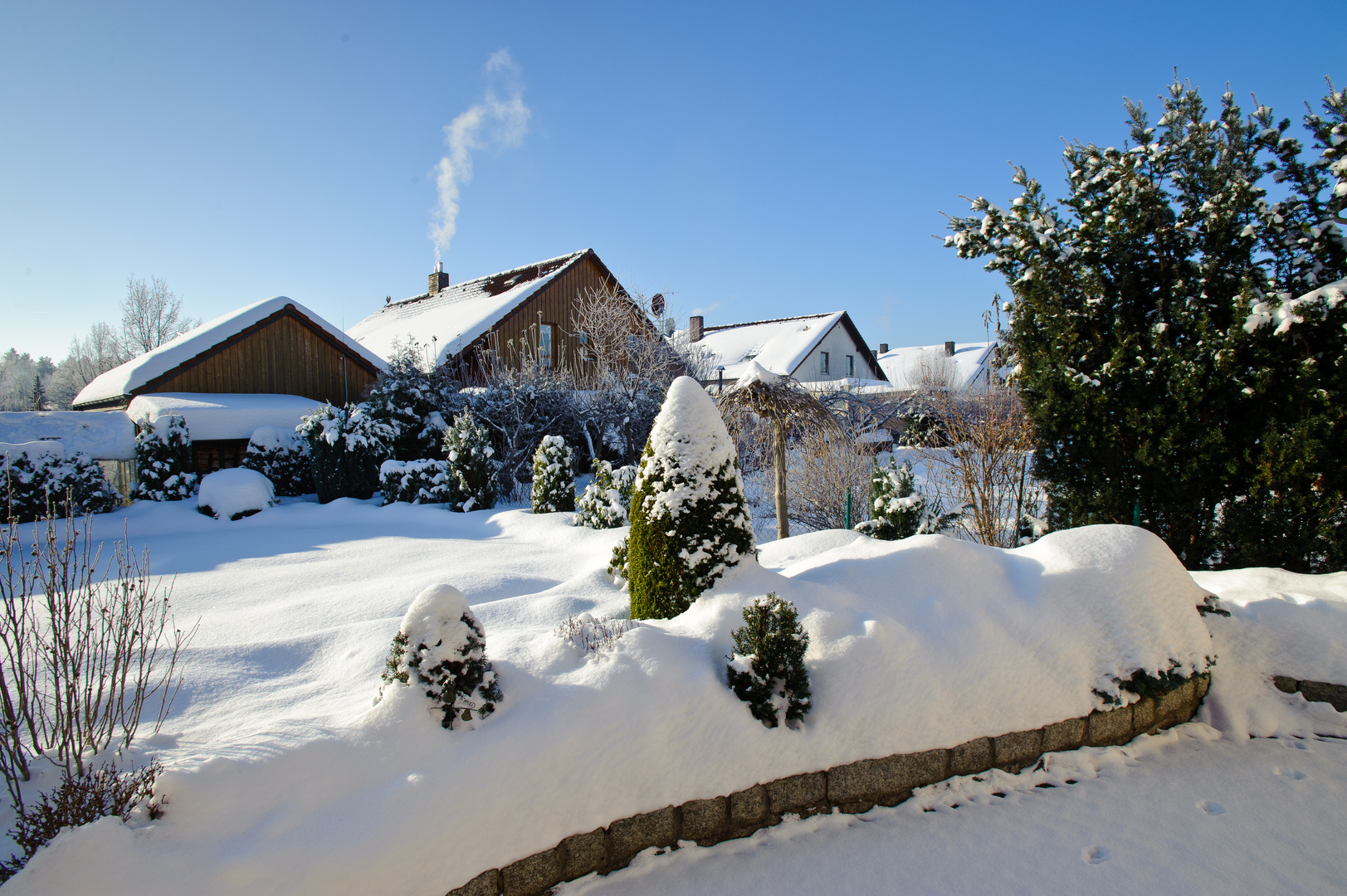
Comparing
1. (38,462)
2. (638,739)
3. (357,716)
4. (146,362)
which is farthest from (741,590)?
(146,362)

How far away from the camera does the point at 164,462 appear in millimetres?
14195

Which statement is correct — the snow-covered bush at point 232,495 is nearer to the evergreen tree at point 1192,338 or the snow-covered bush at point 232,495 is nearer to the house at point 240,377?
the house at point 240,377

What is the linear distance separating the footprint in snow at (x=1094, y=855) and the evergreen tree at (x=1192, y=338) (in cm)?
453

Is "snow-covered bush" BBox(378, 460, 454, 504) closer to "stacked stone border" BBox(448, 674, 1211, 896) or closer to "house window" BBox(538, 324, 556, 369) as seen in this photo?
"house window" BBox(538, 324, 556, 369)

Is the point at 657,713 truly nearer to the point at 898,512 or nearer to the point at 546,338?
the point at 898,512

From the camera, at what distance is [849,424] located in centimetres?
1155

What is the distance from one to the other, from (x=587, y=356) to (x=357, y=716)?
1733 centimetres

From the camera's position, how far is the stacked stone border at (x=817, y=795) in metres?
3.06

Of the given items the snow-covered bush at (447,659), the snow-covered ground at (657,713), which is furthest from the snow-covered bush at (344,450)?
the snow-covered bush at (447,659)

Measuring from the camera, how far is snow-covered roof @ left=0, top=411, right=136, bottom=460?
13781 millimetres

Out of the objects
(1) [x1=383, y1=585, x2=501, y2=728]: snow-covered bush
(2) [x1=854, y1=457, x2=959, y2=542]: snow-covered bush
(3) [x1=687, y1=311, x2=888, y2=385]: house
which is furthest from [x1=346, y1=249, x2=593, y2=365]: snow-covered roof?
(1) [x1=383, y1=585, x2=501, y2=728]: snow-covered bush

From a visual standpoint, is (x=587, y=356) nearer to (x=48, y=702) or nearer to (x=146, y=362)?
(x=146, y=362)

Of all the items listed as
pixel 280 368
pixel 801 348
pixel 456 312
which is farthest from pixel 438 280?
pixel 801 348

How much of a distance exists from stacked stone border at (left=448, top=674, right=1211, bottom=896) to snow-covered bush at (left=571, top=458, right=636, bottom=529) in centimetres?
609
